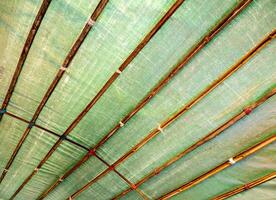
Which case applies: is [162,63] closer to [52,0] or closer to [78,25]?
[78,25]

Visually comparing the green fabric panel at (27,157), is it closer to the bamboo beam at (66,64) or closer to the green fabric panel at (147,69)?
the bamboo beam at (66,64)

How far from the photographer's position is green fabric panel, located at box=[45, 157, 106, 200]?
469 centimetres

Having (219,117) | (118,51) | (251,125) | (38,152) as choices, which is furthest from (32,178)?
(251,125)

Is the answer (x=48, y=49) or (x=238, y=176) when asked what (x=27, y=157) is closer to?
(x=48, y=49)

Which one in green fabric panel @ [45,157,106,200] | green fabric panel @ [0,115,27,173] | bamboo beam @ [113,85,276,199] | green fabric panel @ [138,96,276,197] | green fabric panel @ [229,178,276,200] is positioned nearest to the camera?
bamboo beam @ [113,85,276,199]

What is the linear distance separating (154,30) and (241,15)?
1094mm

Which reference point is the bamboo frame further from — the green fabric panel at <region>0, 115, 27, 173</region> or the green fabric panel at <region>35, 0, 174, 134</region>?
the green fabric panel at <region>0, 115, 27, 173</region>

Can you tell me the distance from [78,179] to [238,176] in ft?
11.0

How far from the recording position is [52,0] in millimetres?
2957

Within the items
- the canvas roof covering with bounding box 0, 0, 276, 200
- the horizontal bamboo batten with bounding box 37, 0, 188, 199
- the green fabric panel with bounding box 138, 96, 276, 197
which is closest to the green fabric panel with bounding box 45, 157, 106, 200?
the canvas roof covering with bounding box 0, 0, 276, 200

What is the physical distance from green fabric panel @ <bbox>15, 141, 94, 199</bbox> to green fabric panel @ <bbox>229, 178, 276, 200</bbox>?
3148 mm

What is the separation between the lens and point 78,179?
16.8 ft

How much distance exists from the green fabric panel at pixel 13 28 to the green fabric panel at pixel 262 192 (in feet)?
14.6

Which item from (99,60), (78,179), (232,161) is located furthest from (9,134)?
(232,161)
